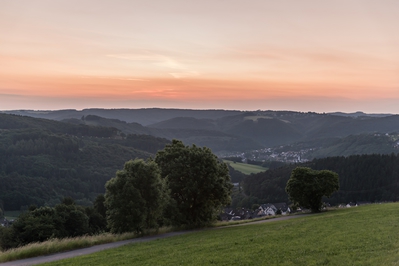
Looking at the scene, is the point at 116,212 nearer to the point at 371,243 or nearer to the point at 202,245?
the point at 202,245

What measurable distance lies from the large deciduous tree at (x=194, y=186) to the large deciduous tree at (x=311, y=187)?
45.3ft

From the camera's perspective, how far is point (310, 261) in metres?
14.8

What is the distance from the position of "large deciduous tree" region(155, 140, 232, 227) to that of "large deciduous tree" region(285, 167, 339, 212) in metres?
13.8

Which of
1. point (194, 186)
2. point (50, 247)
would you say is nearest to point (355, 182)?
point (194, 186)

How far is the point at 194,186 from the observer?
34.8 meters

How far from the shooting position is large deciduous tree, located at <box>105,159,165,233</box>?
2912cm

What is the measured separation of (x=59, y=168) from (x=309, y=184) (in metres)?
176

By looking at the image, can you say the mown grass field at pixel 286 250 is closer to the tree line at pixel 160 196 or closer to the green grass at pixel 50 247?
the green grass at pixel 50 247

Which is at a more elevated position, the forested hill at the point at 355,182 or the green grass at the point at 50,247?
the green grass at the point at 50,247

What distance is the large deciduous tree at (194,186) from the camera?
3553cm

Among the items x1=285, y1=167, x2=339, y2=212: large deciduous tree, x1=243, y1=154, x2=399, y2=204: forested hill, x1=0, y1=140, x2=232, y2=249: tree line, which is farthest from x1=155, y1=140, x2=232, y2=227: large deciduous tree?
x1=243, y1=154, x2=399, y2=204: forested hill

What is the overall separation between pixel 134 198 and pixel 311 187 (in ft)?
85.6

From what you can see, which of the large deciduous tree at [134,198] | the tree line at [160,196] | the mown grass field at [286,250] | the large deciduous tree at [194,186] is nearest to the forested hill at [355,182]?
the large deciduous tree at [194,186]

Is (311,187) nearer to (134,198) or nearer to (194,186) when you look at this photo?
(194,186)
